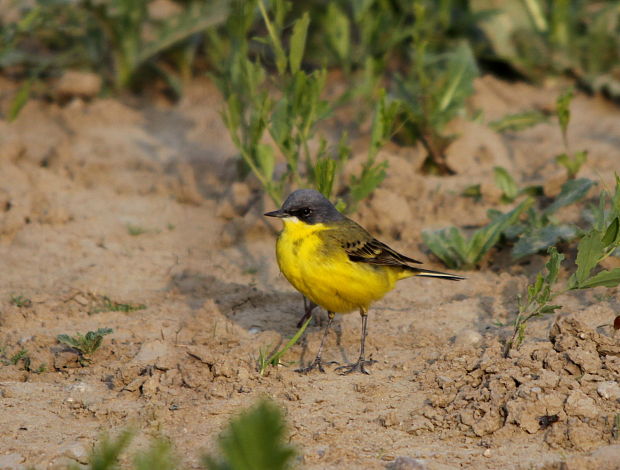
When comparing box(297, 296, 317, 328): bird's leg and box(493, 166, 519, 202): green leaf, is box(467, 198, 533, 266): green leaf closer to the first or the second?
box(493, 166, 519, 202): green leaf

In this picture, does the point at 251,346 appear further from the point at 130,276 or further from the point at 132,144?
the point at 132,144

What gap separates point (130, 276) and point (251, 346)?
1.58 meters

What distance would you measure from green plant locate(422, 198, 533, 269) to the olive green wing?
85 centimetres

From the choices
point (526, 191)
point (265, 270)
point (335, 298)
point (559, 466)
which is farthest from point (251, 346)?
point (526, 191)

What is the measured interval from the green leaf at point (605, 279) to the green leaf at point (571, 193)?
79.0 inches

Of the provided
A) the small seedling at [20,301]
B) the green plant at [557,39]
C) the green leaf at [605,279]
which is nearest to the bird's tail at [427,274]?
the green leaf at [605,279]

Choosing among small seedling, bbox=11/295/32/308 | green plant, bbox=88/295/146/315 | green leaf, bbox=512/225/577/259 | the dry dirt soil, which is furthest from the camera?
green leaf, bbox=512/225/577/259

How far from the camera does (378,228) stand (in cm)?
766

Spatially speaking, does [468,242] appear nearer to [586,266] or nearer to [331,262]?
[331,262]

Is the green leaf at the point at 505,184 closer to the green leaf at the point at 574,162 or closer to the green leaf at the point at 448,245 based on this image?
the green leaf at the point at 574,162

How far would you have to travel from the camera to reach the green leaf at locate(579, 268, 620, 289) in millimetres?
5156

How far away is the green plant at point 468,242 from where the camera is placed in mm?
7000

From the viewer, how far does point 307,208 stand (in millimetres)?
6121

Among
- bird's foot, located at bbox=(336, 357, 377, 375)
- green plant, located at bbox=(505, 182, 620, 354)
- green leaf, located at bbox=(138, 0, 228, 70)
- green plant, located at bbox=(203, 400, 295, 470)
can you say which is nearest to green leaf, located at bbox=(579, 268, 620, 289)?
green plant, located at bbox=(505, 182, 620, 354)
